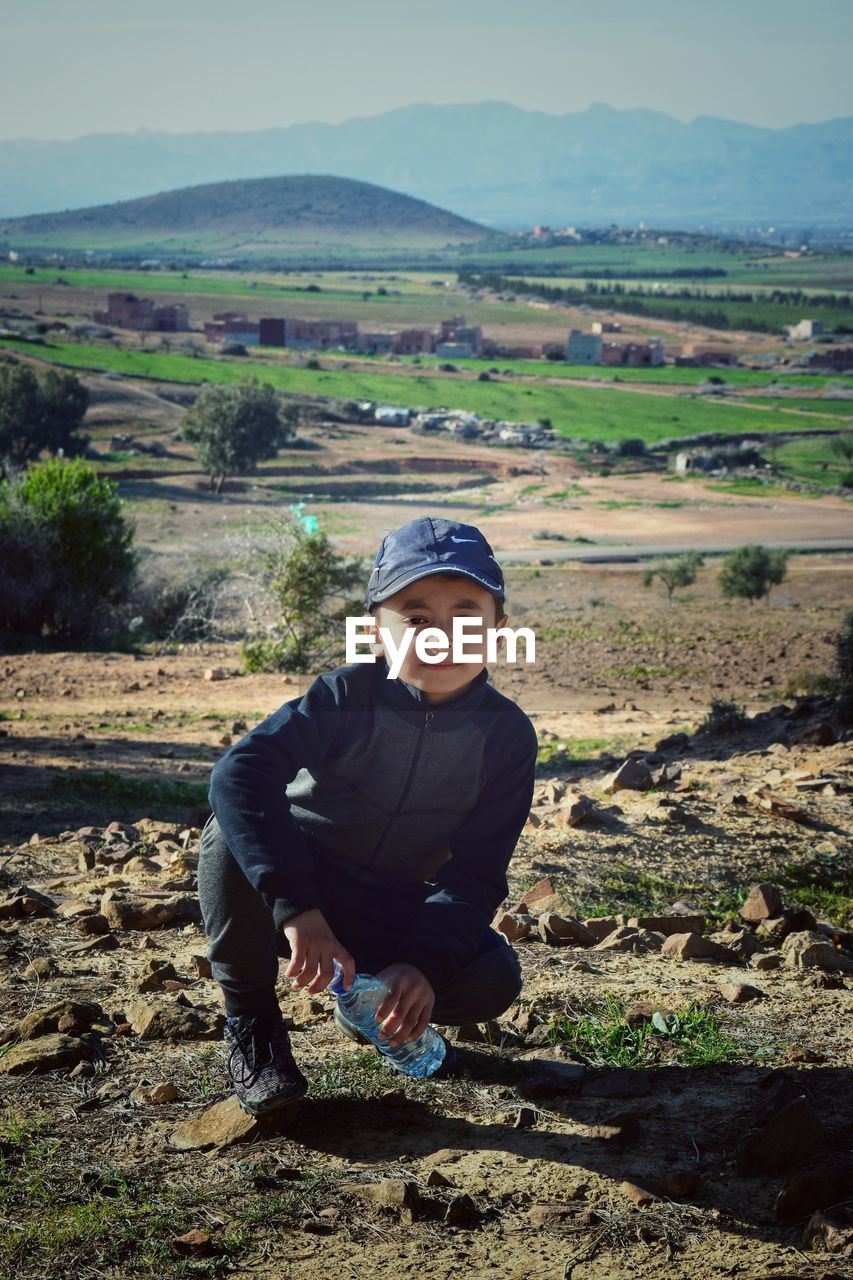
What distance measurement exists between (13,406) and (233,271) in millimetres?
107469

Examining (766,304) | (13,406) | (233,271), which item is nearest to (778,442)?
(13,406)

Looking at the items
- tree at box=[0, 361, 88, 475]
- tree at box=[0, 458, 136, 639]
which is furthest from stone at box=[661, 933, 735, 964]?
tree at box=[0, 361, 88, 475]

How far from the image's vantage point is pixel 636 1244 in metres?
2.31

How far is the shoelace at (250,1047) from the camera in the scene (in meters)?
2.72

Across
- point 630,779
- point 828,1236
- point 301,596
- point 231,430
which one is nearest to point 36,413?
point 231,430

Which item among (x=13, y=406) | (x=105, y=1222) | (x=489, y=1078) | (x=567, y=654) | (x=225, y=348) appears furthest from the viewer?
(x=225, y=348)

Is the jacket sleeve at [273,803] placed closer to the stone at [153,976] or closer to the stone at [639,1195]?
the stone at [639,1195]

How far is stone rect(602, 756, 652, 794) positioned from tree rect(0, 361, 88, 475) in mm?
41249

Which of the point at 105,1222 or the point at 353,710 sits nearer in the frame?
the point at 105,1222

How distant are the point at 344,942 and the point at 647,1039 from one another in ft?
3.01

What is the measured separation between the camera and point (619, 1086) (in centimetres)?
293

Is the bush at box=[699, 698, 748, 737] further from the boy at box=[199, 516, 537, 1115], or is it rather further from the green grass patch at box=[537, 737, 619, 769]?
the boy at box=[199, 516, 537, 1115]

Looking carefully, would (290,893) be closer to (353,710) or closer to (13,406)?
(353,710)

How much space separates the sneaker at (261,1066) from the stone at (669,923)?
184 centimetres
